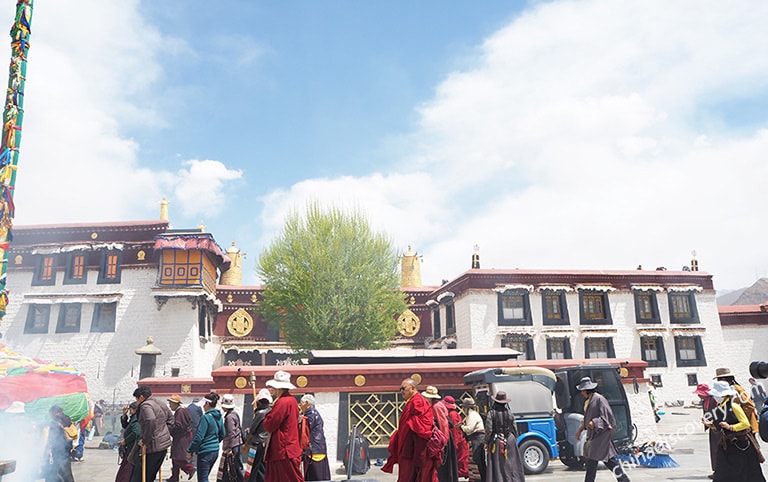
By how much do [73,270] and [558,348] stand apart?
2703cm

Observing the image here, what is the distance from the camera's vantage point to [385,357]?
16766 millimetres

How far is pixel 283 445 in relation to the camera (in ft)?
23.3

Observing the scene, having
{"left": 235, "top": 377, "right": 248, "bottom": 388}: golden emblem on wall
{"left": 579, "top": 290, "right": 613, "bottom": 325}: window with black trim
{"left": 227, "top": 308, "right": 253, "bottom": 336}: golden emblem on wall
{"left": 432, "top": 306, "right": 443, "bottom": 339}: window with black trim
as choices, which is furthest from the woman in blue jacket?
{"left": 579, "top": 290, "right": 613, "bottom": 325}: window with black trim

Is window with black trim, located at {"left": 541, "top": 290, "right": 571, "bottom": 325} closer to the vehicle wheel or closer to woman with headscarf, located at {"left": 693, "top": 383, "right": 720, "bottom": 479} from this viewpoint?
the vehicle wheel

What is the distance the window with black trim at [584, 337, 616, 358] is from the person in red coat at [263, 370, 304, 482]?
90.1 feet

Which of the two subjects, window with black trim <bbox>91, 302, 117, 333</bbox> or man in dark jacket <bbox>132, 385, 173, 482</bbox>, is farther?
window with black trim <bbox>91, 302, 117, 333</bbox>

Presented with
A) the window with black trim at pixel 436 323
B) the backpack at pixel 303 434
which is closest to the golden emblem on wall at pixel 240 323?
the window with black trim at pixel 436 323

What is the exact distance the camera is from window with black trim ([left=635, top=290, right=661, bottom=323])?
106ft

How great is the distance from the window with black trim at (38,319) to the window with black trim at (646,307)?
107ft

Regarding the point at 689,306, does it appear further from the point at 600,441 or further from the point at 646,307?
the point at 600,441

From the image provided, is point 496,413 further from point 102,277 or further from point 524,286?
point 102,277

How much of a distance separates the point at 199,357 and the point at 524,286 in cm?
1848

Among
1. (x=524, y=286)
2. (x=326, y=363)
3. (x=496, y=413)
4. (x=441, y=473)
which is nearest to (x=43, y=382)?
(x=326, y=363)

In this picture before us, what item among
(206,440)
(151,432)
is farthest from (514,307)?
(151,432)
